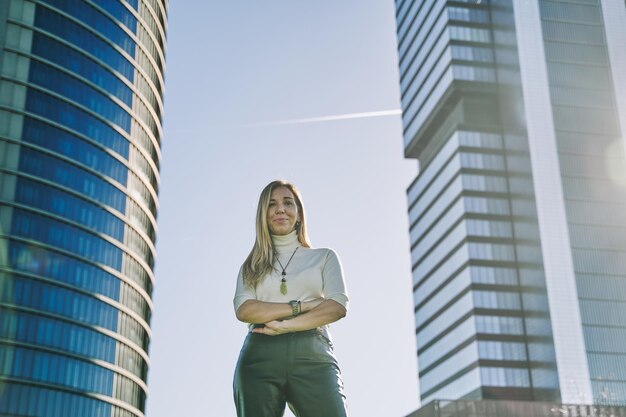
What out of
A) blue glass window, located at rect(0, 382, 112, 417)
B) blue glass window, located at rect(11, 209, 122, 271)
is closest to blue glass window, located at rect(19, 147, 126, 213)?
blue glass window, located at rect(11, 209, 122, 271)

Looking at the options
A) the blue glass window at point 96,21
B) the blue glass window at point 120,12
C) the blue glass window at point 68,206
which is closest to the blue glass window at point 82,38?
the blue glass window at point 96,21

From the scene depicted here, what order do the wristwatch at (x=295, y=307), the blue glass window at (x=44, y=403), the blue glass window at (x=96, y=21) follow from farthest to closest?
the blue glass window at (x=96, y=21) → the blue glass window at (x=44, y=403) → the wristwatch at (x=295, y=307)

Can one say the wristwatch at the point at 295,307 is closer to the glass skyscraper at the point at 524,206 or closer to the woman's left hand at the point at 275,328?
the woman's left hand at the point at 275,328

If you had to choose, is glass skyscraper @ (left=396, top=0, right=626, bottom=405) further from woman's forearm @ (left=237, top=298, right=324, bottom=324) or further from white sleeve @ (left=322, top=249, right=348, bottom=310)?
woman's forearm @ (left=237, top=298, right=324, bottom=324)

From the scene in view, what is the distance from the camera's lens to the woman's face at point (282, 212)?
14.5 feet

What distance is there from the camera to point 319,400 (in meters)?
3.97

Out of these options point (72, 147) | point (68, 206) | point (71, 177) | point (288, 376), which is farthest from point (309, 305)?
point (72, 147)

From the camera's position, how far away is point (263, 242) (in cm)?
438

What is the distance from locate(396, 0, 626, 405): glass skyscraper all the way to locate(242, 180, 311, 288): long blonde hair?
3247 inches

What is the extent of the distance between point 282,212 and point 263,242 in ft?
0.60

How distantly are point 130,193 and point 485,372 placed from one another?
129ft

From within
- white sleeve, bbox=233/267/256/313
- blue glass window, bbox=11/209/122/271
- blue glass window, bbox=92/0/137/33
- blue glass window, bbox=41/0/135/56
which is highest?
blue glass window, bbox=92/0/137/33

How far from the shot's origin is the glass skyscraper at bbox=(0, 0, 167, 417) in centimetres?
7338

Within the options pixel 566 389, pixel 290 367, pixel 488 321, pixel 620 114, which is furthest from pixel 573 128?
pixel 290 367
